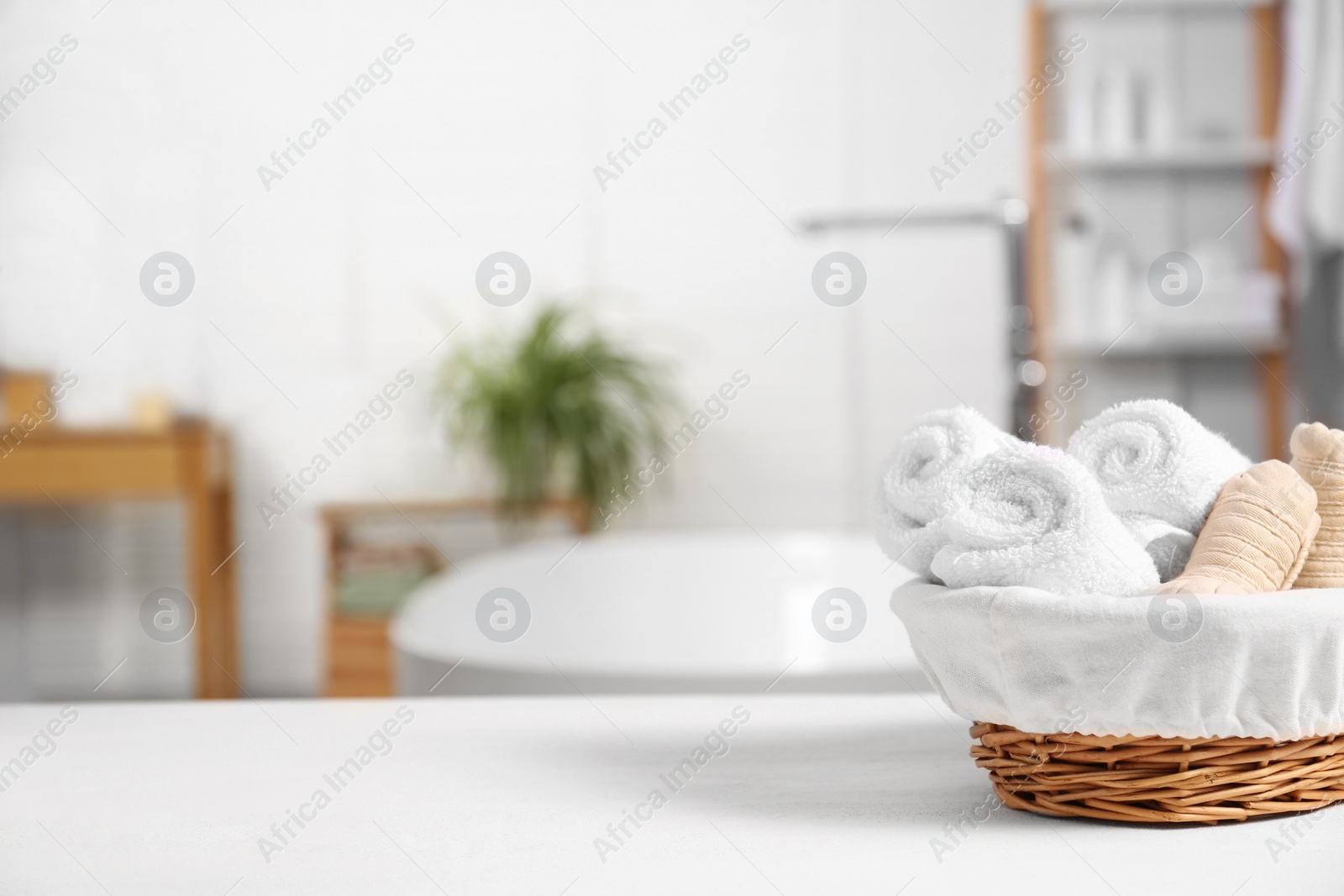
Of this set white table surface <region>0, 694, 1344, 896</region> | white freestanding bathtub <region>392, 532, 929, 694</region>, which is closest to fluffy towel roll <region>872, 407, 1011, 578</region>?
white table surface <region>0, 694, 1344, 896</region>

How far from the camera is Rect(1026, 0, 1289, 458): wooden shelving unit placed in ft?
8.34

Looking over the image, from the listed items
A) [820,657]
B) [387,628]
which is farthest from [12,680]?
[820,657]

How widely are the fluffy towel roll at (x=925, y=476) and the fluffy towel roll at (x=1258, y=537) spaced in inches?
4.0

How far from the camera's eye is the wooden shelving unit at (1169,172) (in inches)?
100

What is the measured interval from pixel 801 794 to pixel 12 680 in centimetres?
294

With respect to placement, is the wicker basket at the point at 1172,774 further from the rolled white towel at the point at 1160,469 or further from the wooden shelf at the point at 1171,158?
the wooden shelf at the point at 1171,158

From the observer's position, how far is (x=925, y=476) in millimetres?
524

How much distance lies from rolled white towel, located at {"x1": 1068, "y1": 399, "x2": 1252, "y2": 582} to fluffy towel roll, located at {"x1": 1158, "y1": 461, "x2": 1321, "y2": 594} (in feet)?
0.06

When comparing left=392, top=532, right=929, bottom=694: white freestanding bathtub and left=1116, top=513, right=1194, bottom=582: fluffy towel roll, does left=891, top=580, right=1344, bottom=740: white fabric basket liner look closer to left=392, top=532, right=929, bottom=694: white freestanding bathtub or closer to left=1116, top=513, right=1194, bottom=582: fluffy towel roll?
left=1116, top=513, right=1194, bottom=582: fluffy towel roll

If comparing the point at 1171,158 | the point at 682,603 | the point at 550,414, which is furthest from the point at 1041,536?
the point at 1171,158

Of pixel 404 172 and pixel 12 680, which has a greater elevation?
pixel 404 172

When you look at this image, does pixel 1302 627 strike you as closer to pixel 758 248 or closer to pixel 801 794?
pixel 801 794

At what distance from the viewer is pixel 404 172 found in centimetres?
289

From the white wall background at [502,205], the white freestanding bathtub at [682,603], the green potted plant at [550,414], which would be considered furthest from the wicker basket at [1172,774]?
the white wall background at [502,205]
